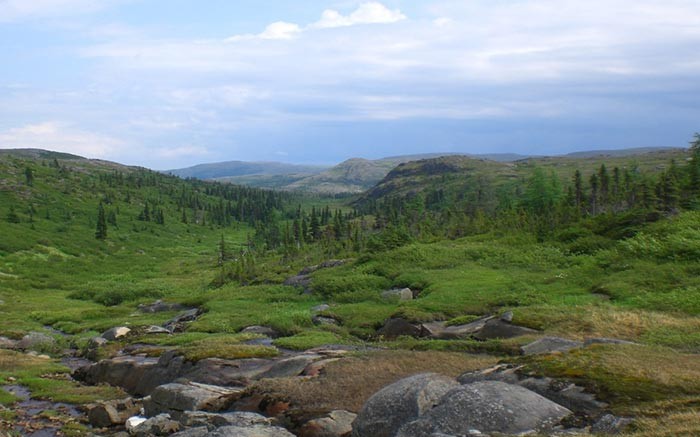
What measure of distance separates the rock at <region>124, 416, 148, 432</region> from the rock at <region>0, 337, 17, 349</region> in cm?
2731

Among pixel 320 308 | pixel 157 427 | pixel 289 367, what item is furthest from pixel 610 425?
pixel 320 308

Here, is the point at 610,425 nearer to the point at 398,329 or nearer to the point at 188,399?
the point at 188,399

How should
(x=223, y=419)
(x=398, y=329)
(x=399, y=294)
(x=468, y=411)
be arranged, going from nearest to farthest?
(x=468, y=411), (x=223, y=419), (x=398, y=329), (x=399, y=294)

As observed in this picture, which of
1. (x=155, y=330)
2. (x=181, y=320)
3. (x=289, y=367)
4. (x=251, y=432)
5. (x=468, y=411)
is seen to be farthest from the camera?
(x=181, y=320)

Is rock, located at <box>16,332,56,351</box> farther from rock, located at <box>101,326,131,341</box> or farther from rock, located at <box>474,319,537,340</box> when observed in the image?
rock, located at <box>474,319,537,340</box>

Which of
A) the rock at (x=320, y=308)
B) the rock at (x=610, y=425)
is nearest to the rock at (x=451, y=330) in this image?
the rock at (x=320, y=308)

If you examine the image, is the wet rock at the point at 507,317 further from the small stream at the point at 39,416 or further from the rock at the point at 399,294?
the small stream at the point at 39,416

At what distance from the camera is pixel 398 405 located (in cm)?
1623

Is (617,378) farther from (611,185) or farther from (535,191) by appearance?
(611,185)

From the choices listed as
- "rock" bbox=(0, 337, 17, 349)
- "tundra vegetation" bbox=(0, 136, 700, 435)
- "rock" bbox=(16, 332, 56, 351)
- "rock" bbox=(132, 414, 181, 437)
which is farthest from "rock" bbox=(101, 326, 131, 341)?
→ "rock" bbox=(132, 414, 181, 437)

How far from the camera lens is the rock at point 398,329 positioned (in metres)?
36.7

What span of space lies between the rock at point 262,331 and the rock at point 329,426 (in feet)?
70.4

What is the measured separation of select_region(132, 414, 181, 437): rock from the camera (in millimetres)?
20859

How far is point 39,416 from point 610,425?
83.4 ft
